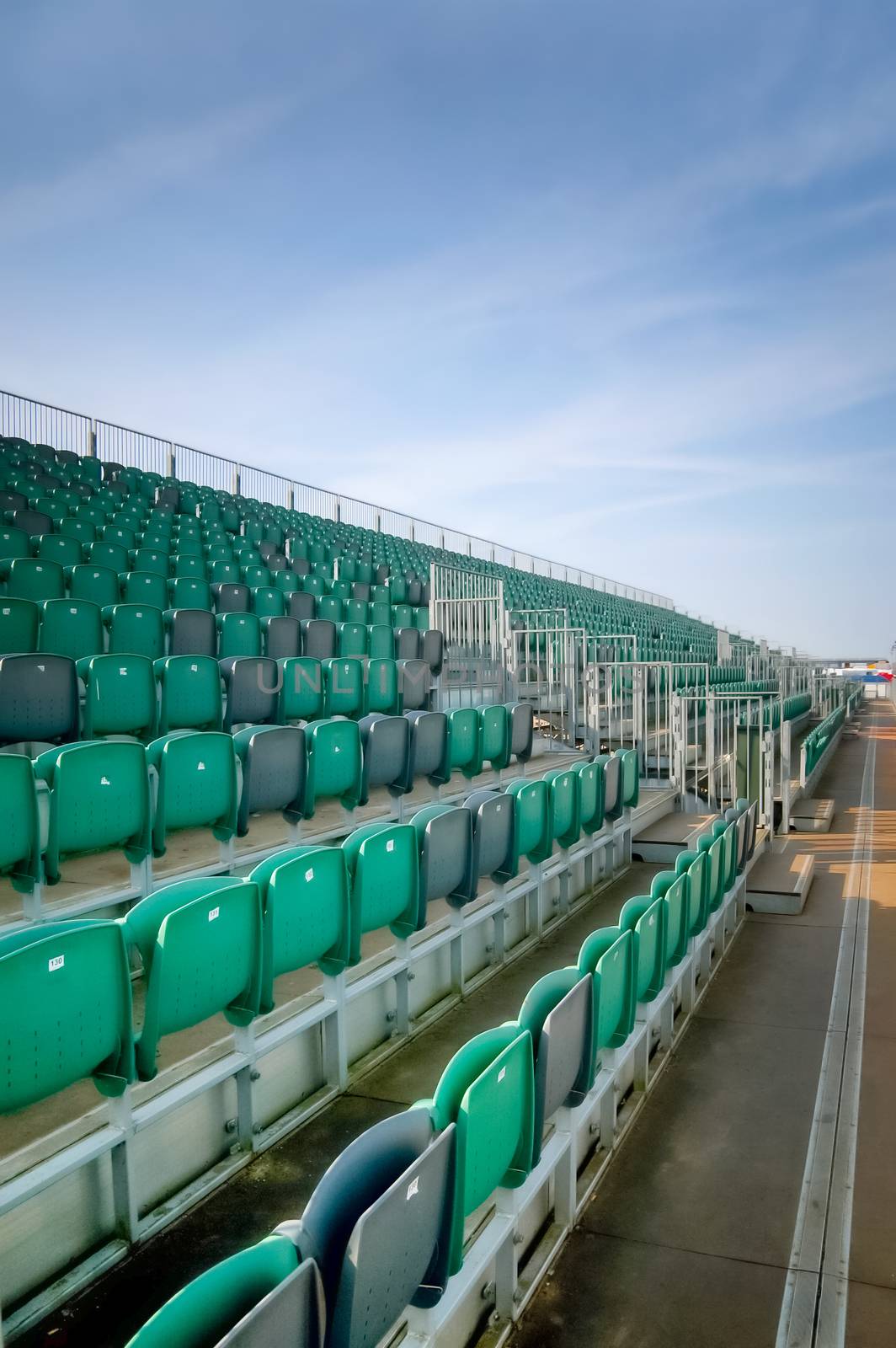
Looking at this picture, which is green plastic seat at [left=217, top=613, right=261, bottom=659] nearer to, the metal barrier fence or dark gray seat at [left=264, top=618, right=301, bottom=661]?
dark gray seat at [left=264, top=618, right=301, bottom=661]

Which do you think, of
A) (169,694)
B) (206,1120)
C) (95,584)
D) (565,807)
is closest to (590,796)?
(565,807)

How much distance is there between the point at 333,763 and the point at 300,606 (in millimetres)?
2984

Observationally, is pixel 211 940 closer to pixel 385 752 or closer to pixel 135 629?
pixel 385 752

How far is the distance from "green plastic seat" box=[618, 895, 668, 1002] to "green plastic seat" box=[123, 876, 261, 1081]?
1.09 meters

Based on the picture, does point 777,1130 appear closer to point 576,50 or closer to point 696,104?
point 576,50

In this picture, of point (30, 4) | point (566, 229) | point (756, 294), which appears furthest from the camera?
point (756, 294)

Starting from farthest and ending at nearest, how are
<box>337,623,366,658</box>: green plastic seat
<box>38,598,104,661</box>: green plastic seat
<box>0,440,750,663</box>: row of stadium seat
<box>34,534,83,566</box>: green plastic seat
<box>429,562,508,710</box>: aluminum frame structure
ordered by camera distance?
<box>0,440,750,663</box>: row of stadium seat → <box>429,562,508,710</box>: aluminum frame structure → <box>337,623,366,658</box>: green plastic seat → <box>34,534,83,566</box>: green plastic seat → <box>38,598,104,661</box>: green plastic seat

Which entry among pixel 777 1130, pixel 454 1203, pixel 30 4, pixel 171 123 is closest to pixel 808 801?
pixel 777 1130

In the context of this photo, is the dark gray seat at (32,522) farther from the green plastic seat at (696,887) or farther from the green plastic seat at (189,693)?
the green plastic seat at (696,887)

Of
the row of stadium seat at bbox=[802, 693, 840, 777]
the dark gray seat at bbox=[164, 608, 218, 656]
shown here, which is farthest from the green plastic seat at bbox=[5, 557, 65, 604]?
the row of stadium seat at bbox=[802, 693, 840, 777]

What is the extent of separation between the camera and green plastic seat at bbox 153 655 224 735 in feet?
11.9

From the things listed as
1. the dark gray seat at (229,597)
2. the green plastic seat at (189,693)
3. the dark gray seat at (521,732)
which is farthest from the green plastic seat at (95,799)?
the dark gray seat at (229,597)

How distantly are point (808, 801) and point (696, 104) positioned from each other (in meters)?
7.38

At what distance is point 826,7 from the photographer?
23.7 feet
